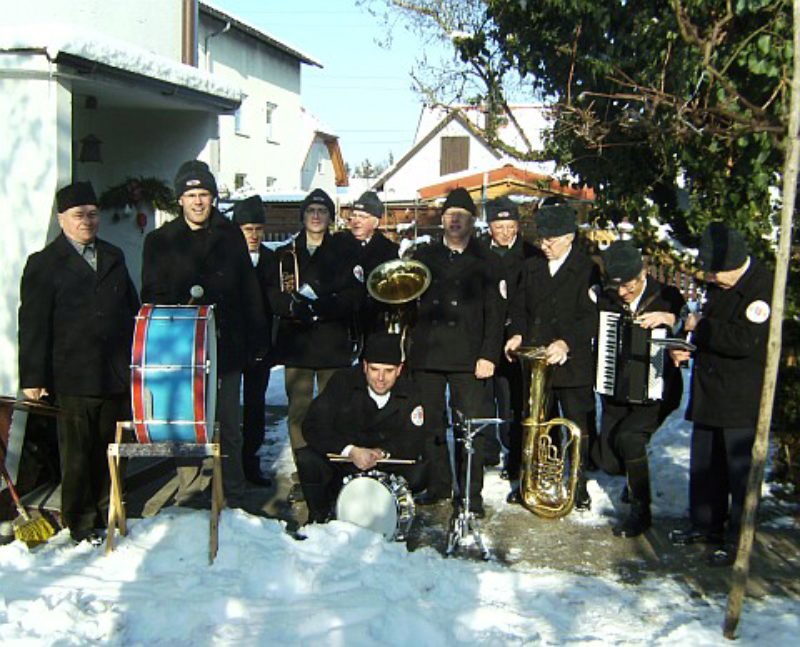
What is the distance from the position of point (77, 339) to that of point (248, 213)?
2146 mm

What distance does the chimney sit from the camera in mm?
8445

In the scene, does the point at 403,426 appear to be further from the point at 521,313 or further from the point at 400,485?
the point at 521,313

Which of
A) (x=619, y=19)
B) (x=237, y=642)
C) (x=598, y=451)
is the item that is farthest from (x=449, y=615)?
(x=619, y=19)

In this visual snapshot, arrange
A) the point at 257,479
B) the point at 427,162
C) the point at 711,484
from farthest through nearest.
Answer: the point at 427,162, the point at 257,479, the point at 711,484

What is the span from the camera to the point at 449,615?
4.11 metres

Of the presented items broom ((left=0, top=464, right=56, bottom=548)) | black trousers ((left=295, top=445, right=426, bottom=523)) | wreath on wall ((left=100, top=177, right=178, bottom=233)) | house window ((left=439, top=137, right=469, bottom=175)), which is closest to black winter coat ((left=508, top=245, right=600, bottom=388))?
black trousers ((left=295, top=445, right=426, bottom=523))

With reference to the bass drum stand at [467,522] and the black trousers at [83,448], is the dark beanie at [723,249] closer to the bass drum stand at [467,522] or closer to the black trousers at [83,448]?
the bass drum stand at [467,522]

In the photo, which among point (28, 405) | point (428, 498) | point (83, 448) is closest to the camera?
point (28, 405)

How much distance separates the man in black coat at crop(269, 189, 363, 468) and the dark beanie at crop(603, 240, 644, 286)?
1.83 m

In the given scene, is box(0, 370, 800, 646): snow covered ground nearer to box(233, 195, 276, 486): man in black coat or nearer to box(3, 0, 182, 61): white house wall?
box(233, 195, 276, 486): man in black coat

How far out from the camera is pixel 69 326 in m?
5.13

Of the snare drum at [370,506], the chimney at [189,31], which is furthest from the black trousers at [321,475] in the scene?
the chimney at [189,31]

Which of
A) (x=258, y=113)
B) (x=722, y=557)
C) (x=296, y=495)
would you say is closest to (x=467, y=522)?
(x=722, y=557)

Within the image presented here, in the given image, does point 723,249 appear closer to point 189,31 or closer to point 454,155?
point 189,31
